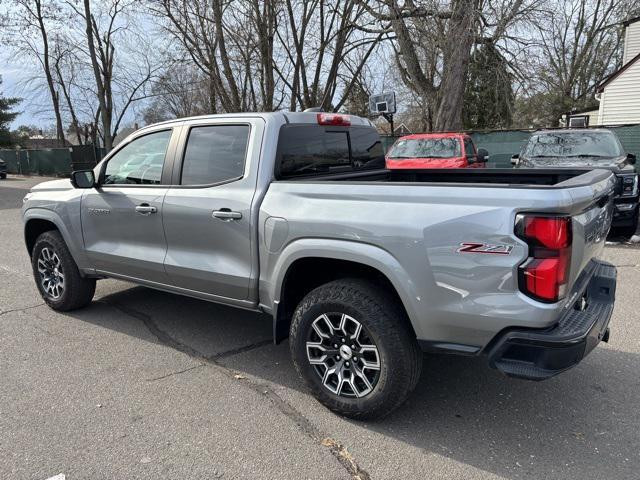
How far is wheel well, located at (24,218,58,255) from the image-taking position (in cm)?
520

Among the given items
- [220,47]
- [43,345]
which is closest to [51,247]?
[43,345]

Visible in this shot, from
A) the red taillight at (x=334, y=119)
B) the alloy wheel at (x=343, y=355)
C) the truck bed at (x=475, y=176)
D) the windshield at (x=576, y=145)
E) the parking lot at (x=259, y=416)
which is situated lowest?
the parking lot at (x=259, y=416)

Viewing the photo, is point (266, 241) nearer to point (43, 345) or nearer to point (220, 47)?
point (43, 345)

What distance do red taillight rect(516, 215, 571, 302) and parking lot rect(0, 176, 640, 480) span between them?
1.00 meters

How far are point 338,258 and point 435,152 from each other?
364 inches

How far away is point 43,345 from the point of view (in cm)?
431

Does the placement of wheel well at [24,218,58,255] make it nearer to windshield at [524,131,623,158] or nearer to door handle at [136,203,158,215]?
door handle at [136,203,158,215]

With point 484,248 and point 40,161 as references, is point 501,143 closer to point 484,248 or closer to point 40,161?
point 484,248

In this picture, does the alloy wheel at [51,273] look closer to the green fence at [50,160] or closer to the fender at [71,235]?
the fender at [71,235]

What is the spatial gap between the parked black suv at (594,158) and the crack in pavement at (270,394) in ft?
21.4

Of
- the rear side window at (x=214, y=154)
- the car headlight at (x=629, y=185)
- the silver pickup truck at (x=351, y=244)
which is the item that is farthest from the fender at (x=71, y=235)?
the car headlight at (x=629, y=185)

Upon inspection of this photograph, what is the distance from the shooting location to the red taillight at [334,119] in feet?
12.7

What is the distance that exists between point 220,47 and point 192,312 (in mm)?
13186

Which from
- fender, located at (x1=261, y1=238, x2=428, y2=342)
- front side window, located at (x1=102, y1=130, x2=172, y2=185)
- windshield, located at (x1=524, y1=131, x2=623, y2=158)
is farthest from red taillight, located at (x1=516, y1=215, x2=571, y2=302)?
windshield, located at (x1=524, y1=131, x2=623, y2=158)
